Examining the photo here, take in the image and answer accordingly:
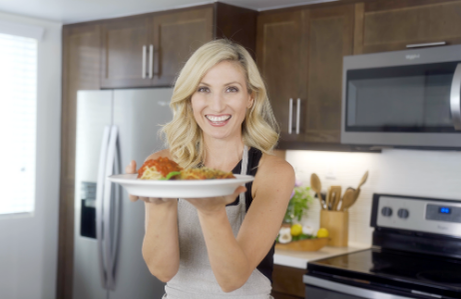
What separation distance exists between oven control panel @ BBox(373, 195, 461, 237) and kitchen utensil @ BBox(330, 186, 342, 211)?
0.22 meters

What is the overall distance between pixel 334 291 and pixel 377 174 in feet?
2.91

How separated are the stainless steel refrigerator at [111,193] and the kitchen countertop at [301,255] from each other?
28.6 inches

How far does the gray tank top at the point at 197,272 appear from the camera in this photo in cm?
137

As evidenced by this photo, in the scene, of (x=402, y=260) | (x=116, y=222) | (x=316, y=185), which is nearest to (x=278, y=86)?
(x=316, y=185)

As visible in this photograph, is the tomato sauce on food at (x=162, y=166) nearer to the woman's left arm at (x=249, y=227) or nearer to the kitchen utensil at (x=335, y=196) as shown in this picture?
the woman's left arm at (x=249, y=227)

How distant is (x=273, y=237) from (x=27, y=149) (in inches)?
118

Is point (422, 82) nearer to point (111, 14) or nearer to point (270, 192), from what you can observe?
point (270, 192)

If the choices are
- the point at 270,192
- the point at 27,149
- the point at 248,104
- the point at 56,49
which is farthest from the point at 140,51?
the point at 270,192

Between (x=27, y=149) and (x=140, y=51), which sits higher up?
(x=140, y=51)

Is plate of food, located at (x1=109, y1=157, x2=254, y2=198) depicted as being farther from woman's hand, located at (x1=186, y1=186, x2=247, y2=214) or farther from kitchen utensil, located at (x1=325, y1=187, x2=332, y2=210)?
kitchen utensil, located at (x1=325, y1=187, x2=332, y2=210)

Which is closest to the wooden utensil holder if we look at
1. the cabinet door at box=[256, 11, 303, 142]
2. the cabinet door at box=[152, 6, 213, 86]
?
the cabinet door at box=[256, 11, 303, 142]

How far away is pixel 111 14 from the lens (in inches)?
135

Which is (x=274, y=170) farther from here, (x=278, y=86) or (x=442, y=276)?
(x=278, y=86)

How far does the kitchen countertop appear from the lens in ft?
8.76
